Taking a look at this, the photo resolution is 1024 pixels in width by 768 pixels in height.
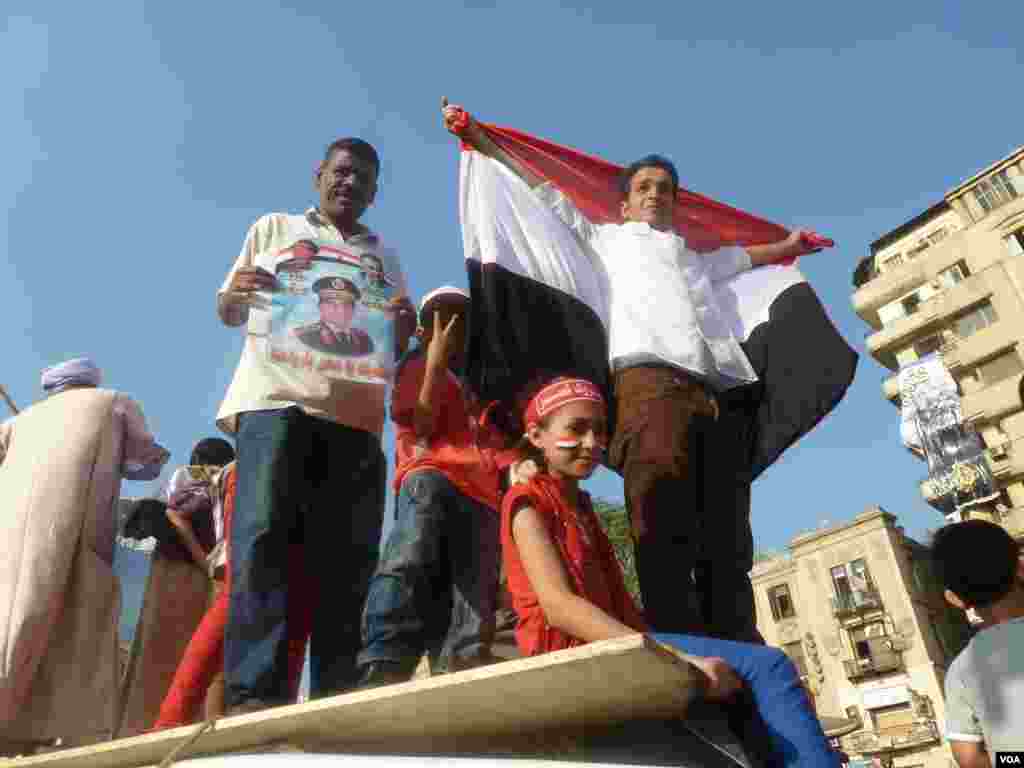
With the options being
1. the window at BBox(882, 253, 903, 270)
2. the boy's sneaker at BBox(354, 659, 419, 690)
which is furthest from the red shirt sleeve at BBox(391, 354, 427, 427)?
the window at BBox(882, 253, 903, 270)

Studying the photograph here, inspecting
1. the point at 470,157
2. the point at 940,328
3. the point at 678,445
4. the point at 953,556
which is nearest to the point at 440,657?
the point at 678,445

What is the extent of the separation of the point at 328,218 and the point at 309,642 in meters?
1.63

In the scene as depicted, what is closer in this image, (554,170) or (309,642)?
(309,642)

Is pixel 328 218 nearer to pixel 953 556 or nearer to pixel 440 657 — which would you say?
pixel 440 657

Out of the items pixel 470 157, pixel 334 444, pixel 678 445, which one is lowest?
pixel 678 445

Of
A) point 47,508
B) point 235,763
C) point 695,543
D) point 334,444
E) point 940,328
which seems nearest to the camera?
point 235,763

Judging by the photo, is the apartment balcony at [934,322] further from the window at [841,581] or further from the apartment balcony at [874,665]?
the apartment balcony at [874,665]

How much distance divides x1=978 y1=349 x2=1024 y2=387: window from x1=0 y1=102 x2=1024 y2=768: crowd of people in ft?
103

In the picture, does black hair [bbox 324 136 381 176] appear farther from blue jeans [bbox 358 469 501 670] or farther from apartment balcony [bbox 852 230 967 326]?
apartment balcony [bbox 852 230 967 326]

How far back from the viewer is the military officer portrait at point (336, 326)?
2781 millimetres

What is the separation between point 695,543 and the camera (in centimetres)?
245

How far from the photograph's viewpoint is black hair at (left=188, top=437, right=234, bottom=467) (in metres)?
4.19

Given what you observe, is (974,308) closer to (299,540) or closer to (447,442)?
(447,442)

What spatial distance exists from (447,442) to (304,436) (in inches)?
20.4
